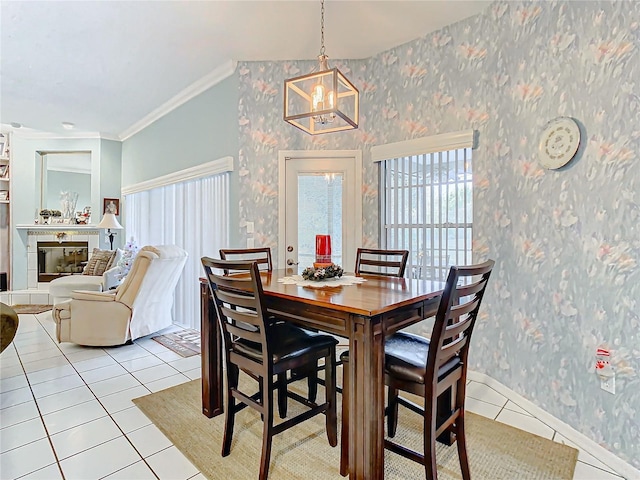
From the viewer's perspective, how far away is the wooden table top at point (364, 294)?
4.79 feet

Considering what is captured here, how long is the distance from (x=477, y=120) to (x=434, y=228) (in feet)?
3.14

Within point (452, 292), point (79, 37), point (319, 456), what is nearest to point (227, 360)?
point (319, 456)

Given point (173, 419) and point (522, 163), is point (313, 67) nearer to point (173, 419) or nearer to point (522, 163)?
point (522, 163)

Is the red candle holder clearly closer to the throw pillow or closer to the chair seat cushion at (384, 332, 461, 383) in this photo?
the chair seat cushion at (384, 332, 461, 383)

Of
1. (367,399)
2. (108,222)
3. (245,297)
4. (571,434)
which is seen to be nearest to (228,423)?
(245,297)

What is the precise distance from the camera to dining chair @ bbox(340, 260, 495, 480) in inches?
55.7

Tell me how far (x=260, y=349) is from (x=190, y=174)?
3.22 metres

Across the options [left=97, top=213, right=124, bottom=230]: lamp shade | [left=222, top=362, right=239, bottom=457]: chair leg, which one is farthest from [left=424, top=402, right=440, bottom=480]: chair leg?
[left=97, top=213, right=124, bottom=230]: lamp shade

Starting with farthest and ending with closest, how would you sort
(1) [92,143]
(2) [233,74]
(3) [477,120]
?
1. (1) [92,143]
2. (2) [233,74]
3. (3) [477,120]

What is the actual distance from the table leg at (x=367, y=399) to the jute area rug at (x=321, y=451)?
0.40m

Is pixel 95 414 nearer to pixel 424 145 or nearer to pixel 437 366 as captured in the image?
pixel 437 366

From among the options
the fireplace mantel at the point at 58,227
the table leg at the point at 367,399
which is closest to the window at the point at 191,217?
the fireplace mantel at the point at 58,227

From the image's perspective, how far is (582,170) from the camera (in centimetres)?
210

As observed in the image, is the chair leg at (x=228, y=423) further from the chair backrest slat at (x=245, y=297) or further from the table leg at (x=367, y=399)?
the table leg at (x=367, y=399)
